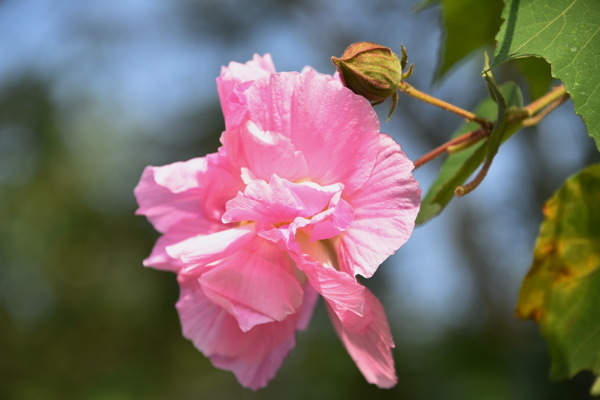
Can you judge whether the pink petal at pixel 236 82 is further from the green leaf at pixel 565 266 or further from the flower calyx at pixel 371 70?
the green leaf at pixel 565 266

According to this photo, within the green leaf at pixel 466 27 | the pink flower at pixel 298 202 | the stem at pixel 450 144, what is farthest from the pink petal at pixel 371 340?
the green leaf at pixel 466 27

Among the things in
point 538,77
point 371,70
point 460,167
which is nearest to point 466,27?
point 538,77

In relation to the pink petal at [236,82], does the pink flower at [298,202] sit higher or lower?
lower

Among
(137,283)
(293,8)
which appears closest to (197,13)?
(293,8)

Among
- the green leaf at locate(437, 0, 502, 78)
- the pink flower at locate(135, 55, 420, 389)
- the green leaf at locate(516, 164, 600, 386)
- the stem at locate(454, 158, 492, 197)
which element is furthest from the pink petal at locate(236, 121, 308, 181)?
the green leaf at locate(437, 0, 502, 78)

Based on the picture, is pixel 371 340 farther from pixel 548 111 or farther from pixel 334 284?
pixel 548 111

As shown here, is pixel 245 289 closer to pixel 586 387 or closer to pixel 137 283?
pixel 586 387
